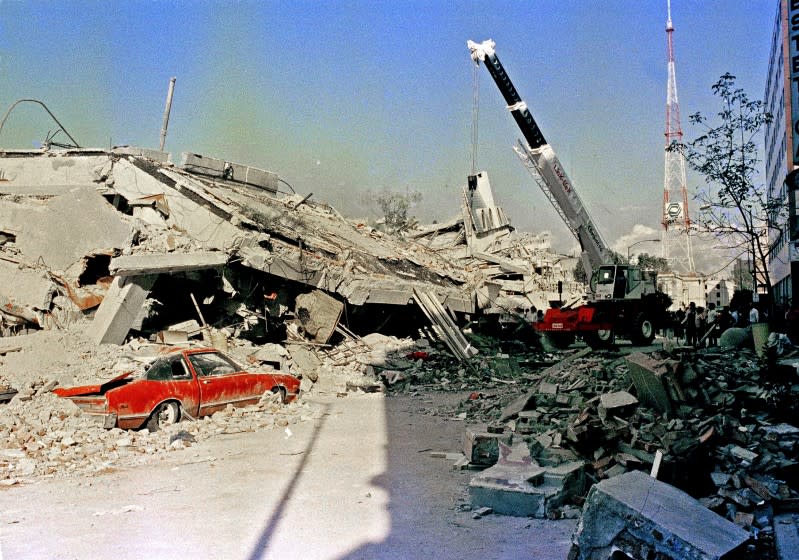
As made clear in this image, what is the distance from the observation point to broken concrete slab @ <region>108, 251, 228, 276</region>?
44.4 ft

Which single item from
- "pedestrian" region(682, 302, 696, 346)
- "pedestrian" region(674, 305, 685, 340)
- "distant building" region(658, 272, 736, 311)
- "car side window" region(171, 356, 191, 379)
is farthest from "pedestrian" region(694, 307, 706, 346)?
"distant building" region(658, 272, 736, 311)

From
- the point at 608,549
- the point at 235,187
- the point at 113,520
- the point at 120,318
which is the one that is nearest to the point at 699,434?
Result: the point at 608,549

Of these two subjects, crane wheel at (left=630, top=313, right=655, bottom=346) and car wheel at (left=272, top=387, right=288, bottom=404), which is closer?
car wheel at (left=272, top=387, right=288, bottom=404)

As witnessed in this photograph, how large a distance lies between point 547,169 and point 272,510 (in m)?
17.1

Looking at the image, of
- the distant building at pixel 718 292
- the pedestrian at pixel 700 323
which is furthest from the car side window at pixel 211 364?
the distant building at pixel 718 292

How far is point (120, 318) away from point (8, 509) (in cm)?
805

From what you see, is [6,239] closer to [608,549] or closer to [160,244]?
[160,244]

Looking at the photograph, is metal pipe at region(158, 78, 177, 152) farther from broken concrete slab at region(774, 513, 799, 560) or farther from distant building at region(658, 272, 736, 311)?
distant building at region(658, 272, 736, 311)

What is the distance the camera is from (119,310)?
13.6 meters

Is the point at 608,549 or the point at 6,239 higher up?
the point at 6,239

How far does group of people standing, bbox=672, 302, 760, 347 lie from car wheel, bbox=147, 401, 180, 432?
12.9m

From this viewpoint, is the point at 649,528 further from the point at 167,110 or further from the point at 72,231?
the point at 167,110

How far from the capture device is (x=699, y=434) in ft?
20.9

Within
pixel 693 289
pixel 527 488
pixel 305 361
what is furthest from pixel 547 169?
pixel 693 289
